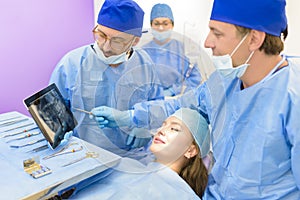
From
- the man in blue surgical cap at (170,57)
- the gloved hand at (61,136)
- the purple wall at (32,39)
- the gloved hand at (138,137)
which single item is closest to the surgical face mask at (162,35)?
the man in blue surgical cap at (170,57)

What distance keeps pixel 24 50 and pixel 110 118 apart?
1.00 metres

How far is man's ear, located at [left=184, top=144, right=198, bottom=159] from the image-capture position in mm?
1275

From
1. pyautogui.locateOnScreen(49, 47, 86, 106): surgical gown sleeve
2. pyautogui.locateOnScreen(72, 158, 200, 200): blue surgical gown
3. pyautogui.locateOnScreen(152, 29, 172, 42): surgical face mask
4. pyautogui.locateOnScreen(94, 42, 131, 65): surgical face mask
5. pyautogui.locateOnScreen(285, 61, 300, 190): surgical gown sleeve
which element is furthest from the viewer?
pyautogui.locateOnScreen(49, 47, 86, 106): surgical gown sleeve

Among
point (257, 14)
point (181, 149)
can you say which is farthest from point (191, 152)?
point (257, 14)

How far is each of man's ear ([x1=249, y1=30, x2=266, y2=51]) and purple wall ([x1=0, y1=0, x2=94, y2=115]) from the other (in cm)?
150

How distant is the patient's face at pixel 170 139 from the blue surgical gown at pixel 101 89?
0.08 meters

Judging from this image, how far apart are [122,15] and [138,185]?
682 mm

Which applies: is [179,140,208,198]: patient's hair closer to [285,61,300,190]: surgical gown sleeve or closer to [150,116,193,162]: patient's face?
[150,116,193,162]: patient's face

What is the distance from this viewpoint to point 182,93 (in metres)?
1.09

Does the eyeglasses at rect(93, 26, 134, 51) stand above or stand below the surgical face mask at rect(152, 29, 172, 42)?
below

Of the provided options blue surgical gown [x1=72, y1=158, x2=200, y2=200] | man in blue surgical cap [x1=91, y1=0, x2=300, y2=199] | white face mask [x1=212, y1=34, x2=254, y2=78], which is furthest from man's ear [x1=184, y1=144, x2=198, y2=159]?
white face mask [x1=212, y1=34, x2=254, y2=78]

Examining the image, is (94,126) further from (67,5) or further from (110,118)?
(67,5)

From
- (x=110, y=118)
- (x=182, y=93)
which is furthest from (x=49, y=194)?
(x=182, y=93)

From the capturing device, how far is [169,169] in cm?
125
